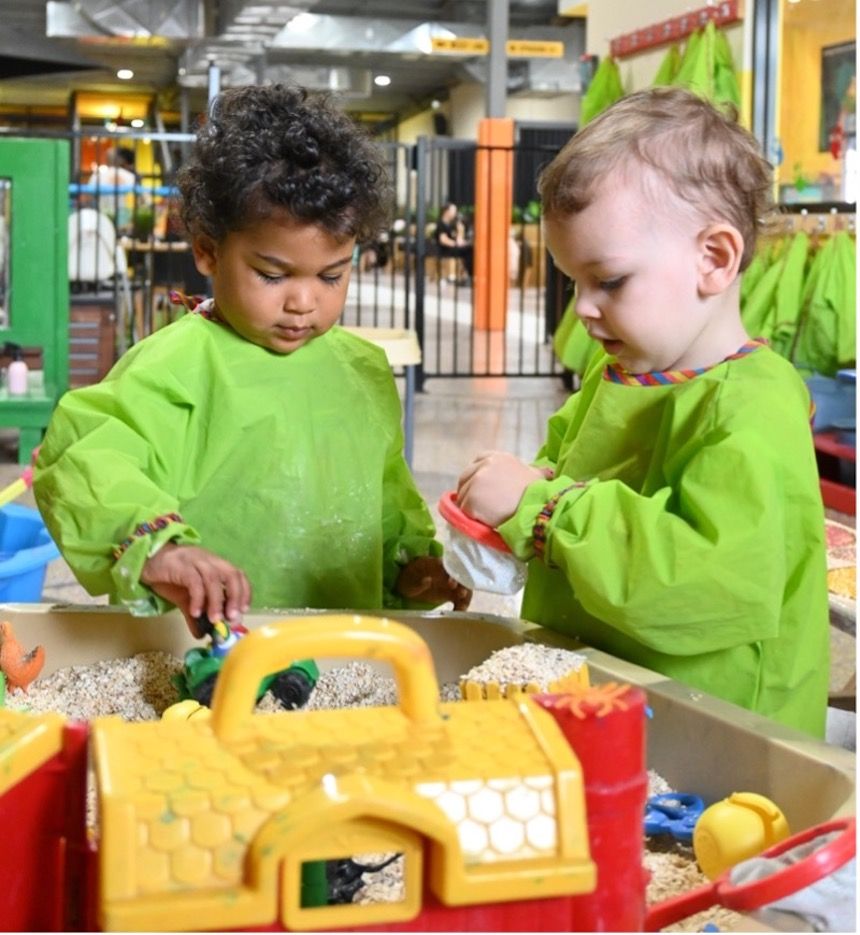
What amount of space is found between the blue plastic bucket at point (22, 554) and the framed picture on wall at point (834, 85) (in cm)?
352

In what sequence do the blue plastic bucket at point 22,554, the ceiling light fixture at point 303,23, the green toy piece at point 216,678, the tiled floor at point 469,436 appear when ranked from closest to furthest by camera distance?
1. the green toy piece at point 216,678
2. the blue plastic bucket at point 22,554
3. the tiled floor at point 469,436
4. the ceiling light fixture at point 303,23

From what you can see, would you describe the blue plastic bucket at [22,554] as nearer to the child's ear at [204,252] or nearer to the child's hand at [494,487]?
the child's ear at [204,252]

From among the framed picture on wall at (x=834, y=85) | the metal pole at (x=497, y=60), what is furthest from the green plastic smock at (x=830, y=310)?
the metal pole at (x=497, y=60)

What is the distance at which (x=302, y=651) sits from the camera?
61 centimetres

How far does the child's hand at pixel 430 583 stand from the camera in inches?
61.8

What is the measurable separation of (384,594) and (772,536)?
26.4 inches

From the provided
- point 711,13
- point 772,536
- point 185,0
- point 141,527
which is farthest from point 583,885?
point 185,0

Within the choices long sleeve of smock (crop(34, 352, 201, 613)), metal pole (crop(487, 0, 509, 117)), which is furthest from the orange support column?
long sleeve of smock (crop(34, 352, 201, 613))

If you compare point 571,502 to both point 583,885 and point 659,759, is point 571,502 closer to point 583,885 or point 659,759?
point 659,759

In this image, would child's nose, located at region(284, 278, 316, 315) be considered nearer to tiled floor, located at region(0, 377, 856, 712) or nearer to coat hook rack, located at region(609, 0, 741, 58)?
tiled floor, located at region(0, 377, 856, 712)

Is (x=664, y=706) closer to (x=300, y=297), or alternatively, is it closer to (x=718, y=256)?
(x=718, y=256)

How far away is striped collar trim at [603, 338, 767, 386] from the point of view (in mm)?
1174

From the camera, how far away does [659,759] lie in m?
1.09

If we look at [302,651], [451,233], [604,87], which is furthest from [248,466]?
[451,233]
